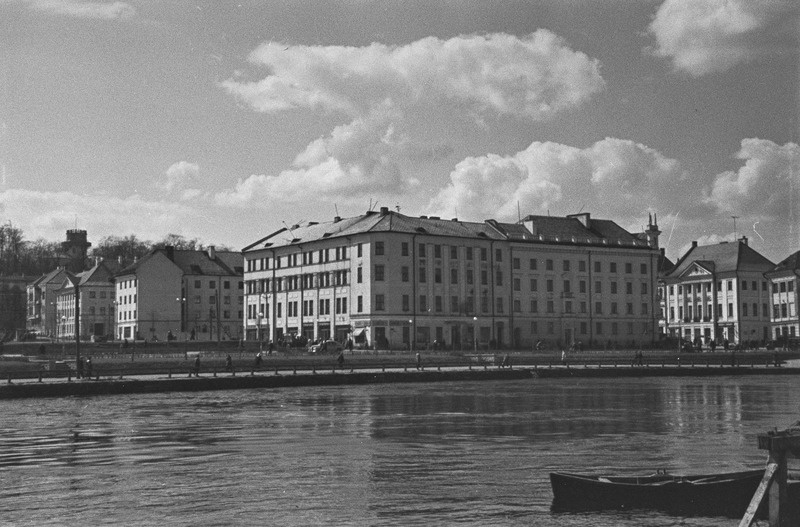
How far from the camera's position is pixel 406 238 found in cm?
11438

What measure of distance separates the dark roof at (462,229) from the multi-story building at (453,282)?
202 mm

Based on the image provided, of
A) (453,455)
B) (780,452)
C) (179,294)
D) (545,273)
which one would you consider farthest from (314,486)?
(179,294)

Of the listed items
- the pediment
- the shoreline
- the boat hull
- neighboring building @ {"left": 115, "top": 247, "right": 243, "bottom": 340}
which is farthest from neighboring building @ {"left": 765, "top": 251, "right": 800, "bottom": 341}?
the boat hull

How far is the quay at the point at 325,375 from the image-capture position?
64938 millimetres

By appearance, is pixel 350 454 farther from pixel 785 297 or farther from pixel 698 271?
pixel 698 271

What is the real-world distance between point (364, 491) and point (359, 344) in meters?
85.5

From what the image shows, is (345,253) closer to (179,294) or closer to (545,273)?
(545,273)

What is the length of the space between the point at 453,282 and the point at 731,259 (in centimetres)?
4992

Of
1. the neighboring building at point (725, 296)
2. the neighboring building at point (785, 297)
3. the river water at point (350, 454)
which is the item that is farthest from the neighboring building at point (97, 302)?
the river water at point (350, 454)

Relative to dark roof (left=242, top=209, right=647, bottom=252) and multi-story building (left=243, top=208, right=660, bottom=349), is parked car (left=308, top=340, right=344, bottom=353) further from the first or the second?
dark roof (left=242, top=209, right=647, bottom=252)

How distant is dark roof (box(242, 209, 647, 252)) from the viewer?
116938 mm

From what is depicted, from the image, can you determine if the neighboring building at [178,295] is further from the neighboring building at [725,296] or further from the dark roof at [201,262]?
the neighboring building at [725,296]

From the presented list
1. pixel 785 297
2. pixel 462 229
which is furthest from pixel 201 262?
pixel 785 297

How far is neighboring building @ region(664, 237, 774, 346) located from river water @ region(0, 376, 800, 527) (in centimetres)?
8699
